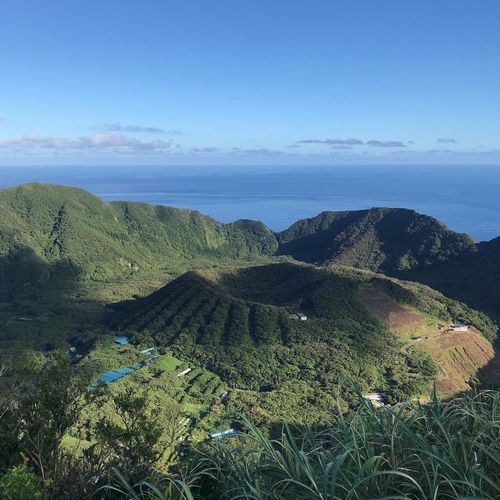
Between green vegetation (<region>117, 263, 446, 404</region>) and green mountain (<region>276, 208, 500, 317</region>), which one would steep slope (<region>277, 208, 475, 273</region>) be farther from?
green vegetation (<region>117, 263, 446, 404</region>)

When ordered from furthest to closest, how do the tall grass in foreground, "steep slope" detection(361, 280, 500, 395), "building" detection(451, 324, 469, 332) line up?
"building" detection(451, 324, 469, 332) < "steep slope" detection(361, 280, 500, 395) < the tall grass in foreground

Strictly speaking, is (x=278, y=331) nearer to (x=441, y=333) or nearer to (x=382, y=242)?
(x=441, y=333)

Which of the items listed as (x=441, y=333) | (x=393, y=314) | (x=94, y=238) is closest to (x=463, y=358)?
(x=441, y=333)

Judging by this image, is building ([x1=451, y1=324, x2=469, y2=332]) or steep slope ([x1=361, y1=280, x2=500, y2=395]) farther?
building ([x1=451, y1=324, x2=469, y2=332])

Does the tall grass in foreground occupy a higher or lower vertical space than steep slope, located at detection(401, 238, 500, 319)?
higher

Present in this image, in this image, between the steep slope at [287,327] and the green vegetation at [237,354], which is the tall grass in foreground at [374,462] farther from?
the steep slope at [287,327]

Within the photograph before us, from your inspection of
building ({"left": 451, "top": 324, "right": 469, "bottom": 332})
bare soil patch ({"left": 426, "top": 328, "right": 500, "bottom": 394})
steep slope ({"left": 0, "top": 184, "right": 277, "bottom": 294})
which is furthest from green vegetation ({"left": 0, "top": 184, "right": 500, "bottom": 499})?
building ({"left": 451, "top": 324, "right": 469, "bottom": 332})

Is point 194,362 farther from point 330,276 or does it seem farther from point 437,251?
point 437,251
